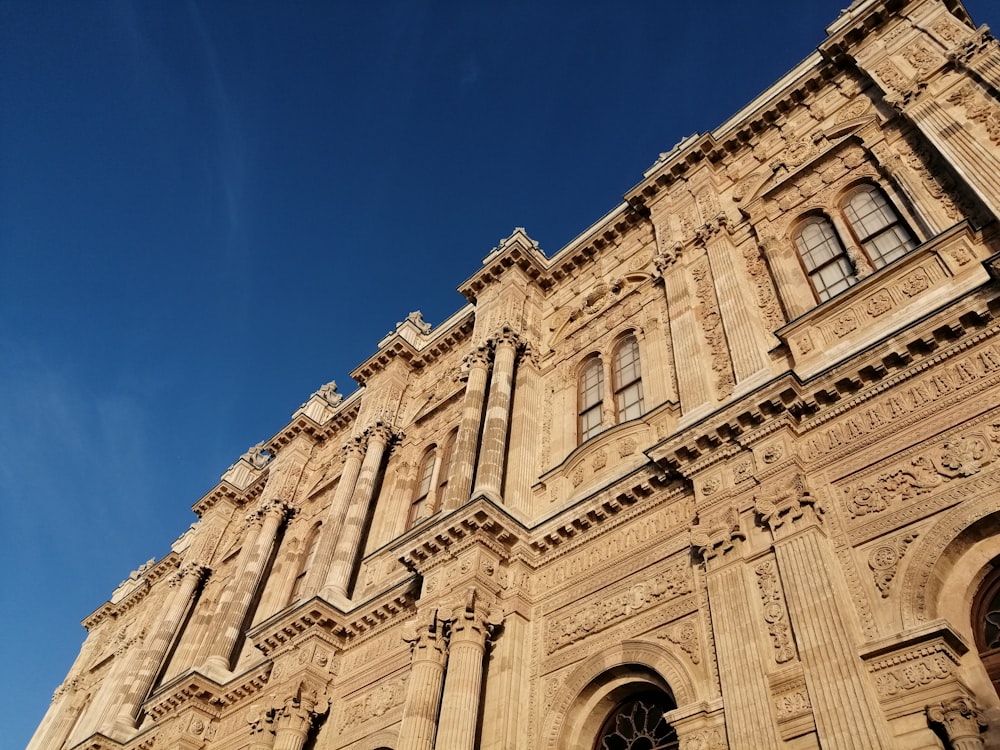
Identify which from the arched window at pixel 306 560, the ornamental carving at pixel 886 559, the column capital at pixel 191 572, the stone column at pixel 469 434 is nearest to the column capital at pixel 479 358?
the stone column at pixel 469 434

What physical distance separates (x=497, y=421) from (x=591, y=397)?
1922mm

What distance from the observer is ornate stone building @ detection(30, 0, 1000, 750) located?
26.0ft

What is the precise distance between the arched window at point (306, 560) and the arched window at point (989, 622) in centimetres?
1424

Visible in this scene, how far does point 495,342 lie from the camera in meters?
16.1

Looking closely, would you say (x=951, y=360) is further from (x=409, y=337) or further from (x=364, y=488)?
(x=409, y=337)

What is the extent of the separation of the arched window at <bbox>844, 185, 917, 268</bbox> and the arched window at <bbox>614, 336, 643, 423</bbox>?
13.9 ft

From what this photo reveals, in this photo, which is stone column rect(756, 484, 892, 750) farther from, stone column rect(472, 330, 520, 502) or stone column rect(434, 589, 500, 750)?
stone column rect(472, 330, 520, 502)

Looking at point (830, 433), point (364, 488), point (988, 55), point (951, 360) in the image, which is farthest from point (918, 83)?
point (364, 488)

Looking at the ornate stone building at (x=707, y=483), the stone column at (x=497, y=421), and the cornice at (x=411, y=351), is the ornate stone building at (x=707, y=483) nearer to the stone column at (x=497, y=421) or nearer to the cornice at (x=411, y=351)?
the stone column at (x=497, y=421)

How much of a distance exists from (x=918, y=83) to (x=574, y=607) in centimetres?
953

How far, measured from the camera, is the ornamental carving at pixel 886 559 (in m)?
7.96

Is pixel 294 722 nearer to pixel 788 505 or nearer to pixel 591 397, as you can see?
pixel 591 397

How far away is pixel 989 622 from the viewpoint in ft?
24.5

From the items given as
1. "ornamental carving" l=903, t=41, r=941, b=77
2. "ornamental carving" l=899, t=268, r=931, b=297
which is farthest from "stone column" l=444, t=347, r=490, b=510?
"ornamental carving" l=903, t=41, r=941, b=77
